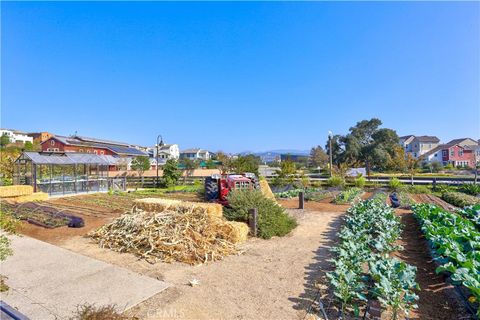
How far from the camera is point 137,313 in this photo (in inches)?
139

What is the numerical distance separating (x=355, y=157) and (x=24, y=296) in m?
40.4

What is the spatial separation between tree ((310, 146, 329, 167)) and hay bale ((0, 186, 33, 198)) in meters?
40.3

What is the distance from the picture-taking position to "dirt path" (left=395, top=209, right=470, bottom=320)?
3.50 metres

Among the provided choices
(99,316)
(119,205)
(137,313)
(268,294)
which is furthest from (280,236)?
(119,205)

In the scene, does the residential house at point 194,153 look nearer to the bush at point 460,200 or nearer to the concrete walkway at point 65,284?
the bush at point 460,200

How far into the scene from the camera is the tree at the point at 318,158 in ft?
156

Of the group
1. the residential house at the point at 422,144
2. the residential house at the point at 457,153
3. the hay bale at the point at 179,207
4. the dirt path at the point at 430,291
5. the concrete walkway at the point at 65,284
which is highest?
the residential house at the point at 422,144

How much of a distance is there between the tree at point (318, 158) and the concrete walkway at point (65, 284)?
43777mm

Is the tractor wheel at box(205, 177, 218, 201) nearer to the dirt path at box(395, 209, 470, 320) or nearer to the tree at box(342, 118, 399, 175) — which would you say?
the dirt path at box(395, 209, 470, 320)

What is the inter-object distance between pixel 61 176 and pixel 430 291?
19.3 m

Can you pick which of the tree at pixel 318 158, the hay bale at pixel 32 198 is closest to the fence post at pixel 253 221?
the hay bale at pixel 32 198

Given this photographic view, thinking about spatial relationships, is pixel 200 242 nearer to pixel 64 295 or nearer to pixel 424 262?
pixel 64 295

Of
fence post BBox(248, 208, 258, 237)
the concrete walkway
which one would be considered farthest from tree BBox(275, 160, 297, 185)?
the concrete walkway

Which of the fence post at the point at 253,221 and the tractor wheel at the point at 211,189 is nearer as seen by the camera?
the fence post at the point at 253,221
